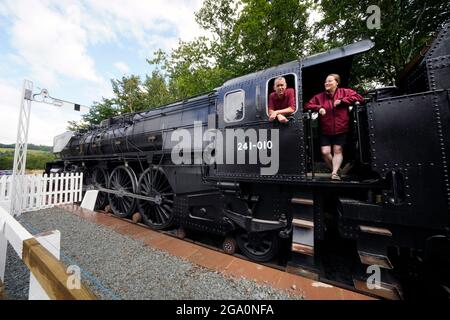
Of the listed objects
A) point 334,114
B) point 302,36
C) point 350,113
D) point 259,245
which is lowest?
point 259,245

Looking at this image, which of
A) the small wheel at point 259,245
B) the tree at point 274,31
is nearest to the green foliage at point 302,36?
the tree at point 274,31

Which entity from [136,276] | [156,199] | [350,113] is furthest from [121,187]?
[350,113]

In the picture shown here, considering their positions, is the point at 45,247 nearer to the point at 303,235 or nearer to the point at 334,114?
the point at 303,235

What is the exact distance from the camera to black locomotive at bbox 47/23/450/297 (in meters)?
2.07

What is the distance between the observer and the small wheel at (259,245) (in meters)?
3.10

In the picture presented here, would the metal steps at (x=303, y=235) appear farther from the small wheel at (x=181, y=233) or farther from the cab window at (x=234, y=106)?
the small wheel at (x=181, y=233)

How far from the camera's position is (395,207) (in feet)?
7.10

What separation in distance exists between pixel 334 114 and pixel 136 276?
348 cm

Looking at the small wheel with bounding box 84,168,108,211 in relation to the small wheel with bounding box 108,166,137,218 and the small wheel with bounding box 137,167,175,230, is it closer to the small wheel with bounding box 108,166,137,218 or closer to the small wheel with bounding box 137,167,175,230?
the small wheel with bounding box 108,166,137,218

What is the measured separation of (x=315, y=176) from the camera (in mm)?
3254

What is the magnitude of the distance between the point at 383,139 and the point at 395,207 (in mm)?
777

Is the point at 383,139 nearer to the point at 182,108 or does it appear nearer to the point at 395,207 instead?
the point at 395,207

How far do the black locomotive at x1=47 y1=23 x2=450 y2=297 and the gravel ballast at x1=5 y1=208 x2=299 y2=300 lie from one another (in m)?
0.89

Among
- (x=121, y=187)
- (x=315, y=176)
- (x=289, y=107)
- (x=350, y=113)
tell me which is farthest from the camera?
(x=121, y=187)
